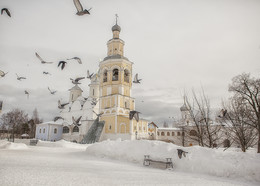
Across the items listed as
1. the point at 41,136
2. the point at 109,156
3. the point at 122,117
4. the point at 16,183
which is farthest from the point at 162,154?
the point at 41,136

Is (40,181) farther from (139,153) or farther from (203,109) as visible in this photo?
(203,109)

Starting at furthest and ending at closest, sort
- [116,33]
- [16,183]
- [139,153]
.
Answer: [116,33]
[139,153]
[16,183]

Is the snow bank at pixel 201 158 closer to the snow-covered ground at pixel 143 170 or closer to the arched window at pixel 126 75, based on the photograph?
the snow-covered ground at pixel 143 170

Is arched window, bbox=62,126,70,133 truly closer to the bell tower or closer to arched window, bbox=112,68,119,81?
the bell tower

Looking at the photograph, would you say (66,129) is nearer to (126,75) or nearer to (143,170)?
(126,75)

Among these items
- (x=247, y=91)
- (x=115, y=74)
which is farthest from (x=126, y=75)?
(x=247, y=91)

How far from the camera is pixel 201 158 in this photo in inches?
298

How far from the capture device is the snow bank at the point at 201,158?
6574 millimetres

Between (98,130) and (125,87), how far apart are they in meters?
8.15

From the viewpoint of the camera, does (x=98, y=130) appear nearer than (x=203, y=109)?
No

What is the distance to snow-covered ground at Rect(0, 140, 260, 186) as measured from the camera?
17.3 feet

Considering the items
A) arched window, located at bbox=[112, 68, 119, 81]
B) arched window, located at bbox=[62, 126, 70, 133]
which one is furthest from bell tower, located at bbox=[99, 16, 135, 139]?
arched window, located at bbox=[62, 126, 70, 133]

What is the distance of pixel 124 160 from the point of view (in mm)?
9820

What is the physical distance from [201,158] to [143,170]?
2.58 meters
